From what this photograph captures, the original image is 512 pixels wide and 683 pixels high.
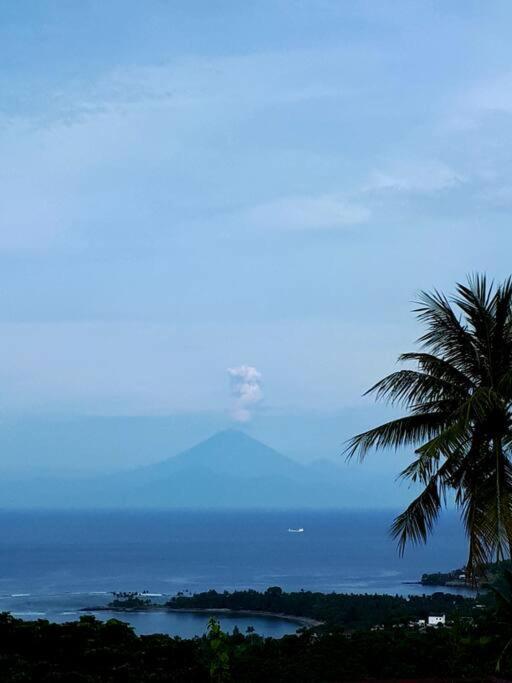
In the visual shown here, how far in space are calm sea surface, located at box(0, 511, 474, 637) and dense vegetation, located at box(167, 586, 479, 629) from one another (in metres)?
1.27

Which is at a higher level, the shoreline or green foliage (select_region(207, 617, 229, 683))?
green foliage (select_region(207, 617, 229, 683))

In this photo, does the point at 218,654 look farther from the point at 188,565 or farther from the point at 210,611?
the point at 188,565

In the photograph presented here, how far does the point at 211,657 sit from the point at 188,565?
304 ft

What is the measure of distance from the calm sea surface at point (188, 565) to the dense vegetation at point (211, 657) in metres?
26.3

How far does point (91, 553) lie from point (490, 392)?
4429 inches

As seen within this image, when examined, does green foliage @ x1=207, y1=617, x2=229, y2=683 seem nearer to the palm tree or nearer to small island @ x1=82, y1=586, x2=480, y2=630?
the palm tree

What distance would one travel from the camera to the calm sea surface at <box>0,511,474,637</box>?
5634cm

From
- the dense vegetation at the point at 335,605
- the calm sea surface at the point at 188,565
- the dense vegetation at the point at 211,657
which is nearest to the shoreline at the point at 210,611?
the dense vegetation at the point at 335,605

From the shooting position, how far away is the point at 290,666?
1334 centimetres

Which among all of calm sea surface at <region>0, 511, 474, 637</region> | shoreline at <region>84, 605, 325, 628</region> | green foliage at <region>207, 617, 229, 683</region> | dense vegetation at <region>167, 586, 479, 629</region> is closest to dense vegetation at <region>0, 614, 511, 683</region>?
green foliage at <region>207, 617, 229, 683</region>

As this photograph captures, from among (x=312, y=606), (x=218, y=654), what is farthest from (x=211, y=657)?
(x=312, y=606)

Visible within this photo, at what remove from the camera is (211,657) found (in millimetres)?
12945

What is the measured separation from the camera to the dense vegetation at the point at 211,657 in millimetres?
12852

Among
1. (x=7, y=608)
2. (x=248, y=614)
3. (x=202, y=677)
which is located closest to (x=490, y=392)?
(x=202, y=677)
